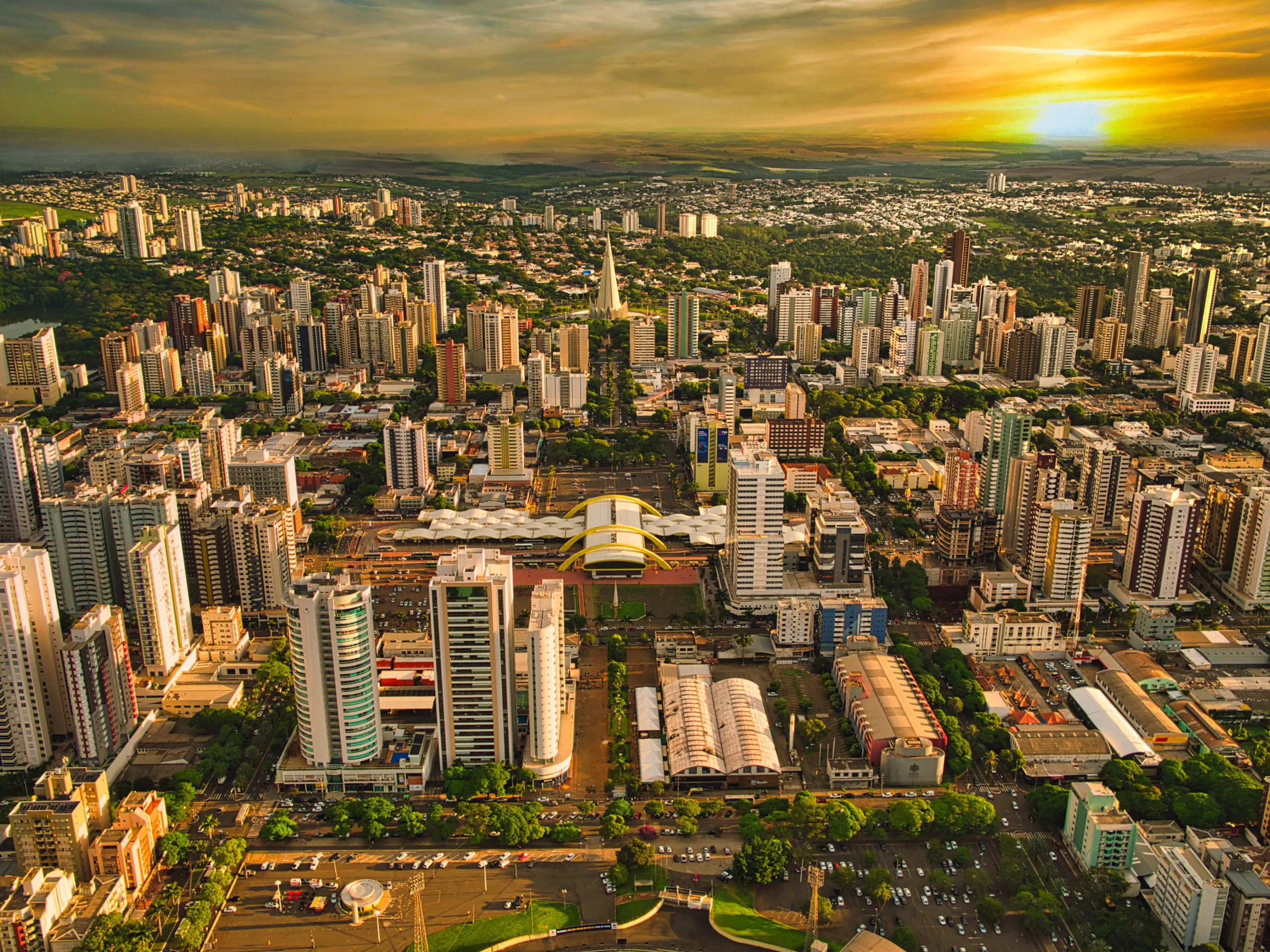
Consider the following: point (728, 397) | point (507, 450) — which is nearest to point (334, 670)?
point (507, 450)

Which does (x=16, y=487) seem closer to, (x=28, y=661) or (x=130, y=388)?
(x=28, y=661)

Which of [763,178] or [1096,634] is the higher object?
[763,178]

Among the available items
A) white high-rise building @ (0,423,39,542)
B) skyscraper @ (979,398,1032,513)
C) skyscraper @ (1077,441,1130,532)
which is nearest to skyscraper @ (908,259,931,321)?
skyscraper @ (1077,441,1130,532)

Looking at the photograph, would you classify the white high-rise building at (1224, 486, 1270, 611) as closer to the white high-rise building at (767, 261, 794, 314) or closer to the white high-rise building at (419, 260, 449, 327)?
the white high-rise building at (767, 261, 794, 314)

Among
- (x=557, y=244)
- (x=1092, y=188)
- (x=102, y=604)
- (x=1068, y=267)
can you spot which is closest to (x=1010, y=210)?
(x=1092, y=188)

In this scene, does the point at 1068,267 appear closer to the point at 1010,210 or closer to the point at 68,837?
the point at 1010,210
